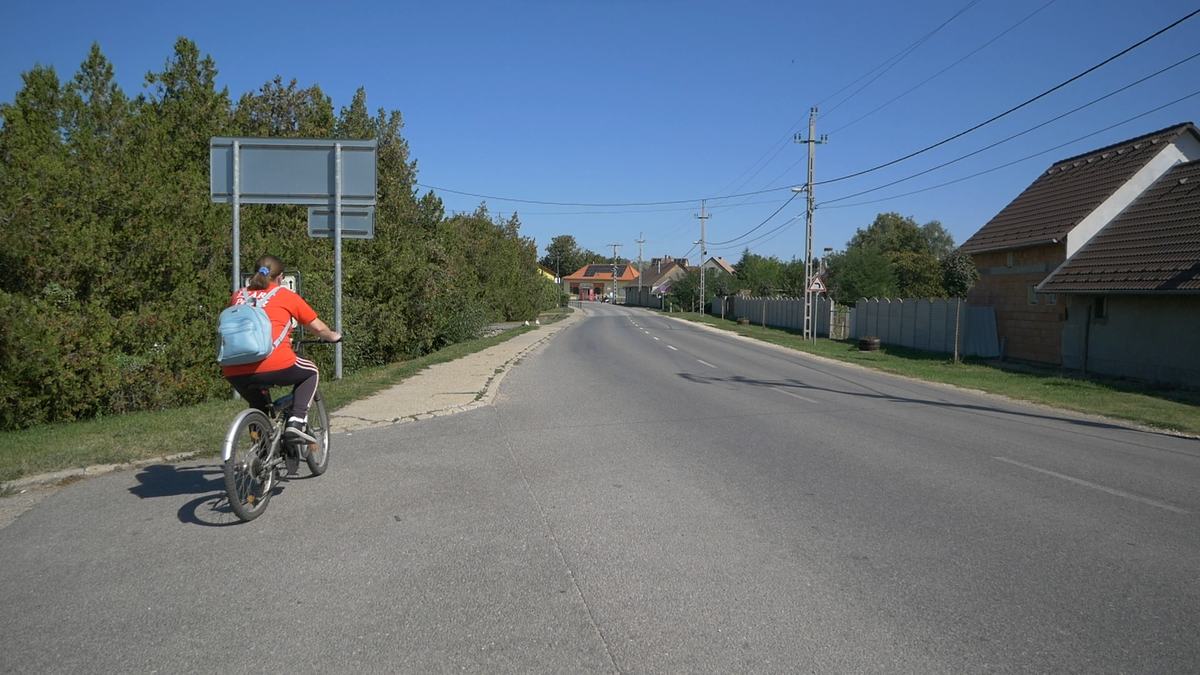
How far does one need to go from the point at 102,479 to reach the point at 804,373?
16.0 meters

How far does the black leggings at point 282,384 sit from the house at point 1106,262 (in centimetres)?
1784

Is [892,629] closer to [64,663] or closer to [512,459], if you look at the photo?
[64,663]

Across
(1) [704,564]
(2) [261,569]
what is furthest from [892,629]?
(2) [261,569]

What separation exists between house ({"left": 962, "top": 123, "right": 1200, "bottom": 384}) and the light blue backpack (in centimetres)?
1827

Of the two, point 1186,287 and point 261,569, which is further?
point 1186,287

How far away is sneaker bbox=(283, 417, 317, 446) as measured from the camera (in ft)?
21.1

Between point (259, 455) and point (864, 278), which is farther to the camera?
point (864, 278)

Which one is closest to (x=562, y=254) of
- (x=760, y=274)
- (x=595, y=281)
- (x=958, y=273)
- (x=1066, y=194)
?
(x=595, y=281)

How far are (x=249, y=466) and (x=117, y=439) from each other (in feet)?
11.4

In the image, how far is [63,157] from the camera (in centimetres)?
1092

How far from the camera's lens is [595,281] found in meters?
151

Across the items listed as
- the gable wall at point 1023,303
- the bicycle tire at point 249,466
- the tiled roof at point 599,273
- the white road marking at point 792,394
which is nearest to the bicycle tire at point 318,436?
A: the bicycle tire at point 249,466

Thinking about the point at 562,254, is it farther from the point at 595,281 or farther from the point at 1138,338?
the point at 1138,338

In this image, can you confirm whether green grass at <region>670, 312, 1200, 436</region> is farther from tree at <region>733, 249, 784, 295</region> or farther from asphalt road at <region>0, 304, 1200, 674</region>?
→ tree at <region>733, 249, 784, 295</region>
